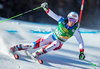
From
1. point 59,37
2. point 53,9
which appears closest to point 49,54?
point 59,37

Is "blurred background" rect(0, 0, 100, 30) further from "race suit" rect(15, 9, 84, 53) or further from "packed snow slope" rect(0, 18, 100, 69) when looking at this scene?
"race suit" rect(15, 9, 84, 53)

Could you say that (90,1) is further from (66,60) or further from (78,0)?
(66,60)

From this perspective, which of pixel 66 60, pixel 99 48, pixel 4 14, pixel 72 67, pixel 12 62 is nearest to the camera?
pixel 12 62

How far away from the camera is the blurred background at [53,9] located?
7.51 meters

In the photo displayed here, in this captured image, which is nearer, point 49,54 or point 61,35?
point 61,35

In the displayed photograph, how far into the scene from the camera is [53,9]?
8.03m

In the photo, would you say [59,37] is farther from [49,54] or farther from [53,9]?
[53,9]

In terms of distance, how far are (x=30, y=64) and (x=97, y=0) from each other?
717cm

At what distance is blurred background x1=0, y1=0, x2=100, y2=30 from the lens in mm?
7512

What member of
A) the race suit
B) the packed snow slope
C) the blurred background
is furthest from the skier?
the blurred background

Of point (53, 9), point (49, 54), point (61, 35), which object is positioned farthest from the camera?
point (53, 9)

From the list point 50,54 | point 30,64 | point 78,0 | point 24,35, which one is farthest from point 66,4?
point 30,64

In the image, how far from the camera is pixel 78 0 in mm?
8531

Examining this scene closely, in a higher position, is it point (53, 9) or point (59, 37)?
point (53, 9)
